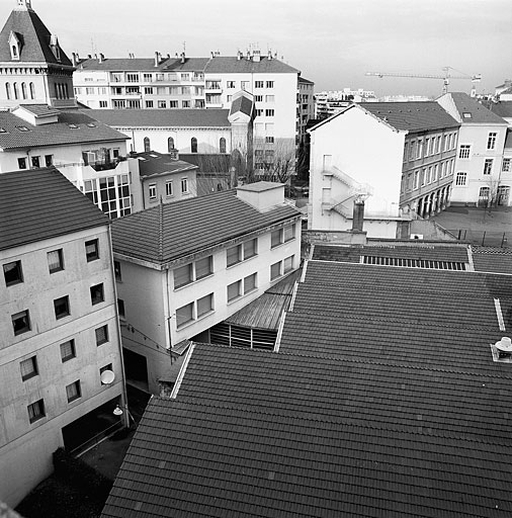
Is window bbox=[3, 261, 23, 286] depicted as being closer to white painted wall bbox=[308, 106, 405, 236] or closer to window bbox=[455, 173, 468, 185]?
white painted wall bbox=[308, 106, 405, 236]

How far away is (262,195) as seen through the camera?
103 ft

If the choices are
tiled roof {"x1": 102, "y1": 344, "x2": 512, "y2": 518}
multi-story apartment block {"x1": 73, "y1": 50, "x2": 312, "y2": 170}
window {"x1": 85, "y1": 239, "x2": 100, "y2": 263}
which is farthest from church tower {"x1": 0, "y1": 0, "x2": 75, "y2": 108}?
tiled roof {"x1": 102, "y1": 344, "x2": 512, "y2": 518}

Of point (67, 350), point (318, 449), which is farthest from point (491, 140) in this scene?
point (318, 449)

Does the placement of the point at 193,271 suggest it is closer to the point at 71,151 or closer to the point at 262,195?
the point at 262,195

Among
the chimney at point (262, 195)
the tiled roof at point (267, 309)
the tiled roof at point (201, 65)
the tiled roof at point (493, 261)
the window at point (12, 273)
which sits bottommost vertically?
the tiled roof at point (267, 309)

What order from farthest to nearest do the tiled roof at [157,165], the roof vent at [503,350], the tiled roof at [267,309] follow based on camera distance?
the tiled roof at [157,165] → the tiled roof at [267,309] → the roof vent at [503,350]

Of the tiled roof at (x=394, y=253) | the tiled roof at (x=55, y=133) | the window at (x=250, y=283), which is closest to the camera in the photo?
the window at (x=250, y=283)

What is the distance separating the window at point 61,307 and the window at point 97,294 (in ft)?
4.26

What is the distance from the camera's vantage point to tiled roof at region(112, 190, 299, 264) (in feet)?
82.3

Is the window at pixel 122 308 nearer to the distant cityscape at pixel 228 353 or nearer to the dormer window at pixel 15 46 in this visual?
the distant cityscape at pixel 228 353

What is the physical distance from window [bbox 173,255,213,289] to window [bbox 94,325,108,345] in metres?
3.98

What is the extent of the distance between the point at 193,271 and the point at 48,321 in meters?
7.81

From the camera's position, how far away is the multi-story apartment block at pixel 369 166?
4966cm

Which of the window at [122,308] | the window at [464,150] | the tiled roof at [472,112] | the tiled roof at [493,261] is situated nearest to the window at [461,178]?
the window at [464,150]
